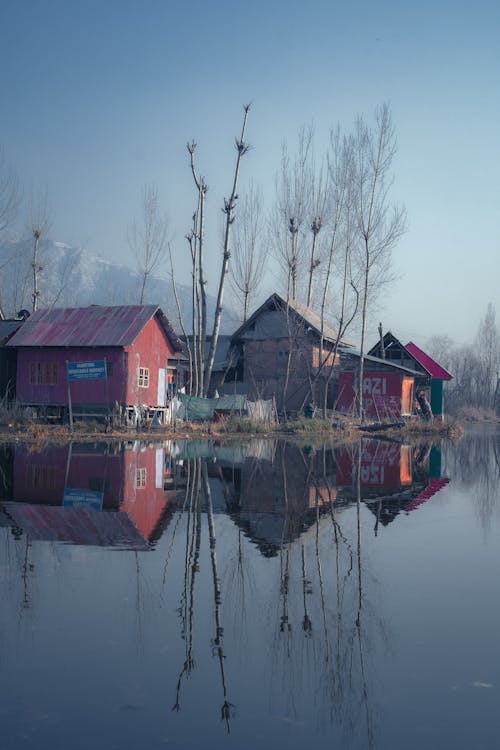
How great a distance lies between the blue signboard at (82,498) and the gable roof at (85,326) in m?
19.8

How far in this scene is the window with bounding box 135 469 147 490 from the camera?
13.9 meters

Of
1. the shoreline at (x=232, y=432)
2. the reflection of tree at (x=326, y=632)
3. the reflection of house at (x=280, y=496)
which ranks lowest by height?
the reflection of tree at (x=326, y=632)

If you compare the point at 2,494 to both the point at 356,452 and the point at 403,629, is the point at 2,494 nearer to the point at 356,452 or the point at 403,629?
the point at 403,629

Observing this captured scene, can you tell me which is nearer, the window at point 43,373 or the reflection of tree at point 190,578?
the reflection of tree at point 190,578

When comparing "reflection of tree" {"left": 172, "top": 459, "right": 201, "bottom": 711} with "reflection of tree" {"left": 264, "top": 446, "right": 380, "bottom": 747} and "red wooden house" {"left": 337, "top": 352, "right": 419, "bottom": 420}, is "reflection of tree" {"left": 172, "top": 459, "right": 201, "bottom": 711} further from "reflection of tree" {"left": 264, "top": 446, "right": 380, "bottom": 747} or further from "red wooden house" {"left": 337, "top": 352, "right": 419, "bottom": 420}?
"red wooden house" {"left": 337, "top": 352, "right": 419, "bottom": 420}

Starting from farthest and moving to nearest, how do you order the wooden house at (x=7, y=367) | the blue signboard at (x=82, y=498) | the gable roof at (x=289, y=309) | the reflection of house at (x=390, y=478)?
the gable roof at (x=289, y=309) → the wooden house at (x=7, y=367) → the reflection of house at (x=390, y=478) → the blue signboard at (x=82, y=498)

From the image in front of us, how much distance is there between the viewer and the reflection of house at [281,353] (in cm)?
4288

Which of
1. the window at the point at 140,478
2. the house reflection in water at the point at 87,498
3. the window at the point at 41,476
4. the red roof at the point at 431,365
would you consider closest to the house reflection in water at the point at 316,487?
the house reflection in water at the point at 87,498

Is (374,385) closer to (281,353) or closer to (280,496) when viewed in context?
(281,353)

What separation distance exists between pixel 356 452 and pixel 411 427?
1394 centimetres

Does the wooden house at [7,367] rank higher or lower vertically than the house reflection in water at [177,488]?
higher

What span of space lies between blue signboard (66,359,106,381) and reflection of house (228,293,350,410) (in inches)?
576

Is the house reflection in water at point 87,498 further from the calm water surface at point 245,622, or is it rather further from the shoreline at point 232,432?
the shoreline at point 232,432

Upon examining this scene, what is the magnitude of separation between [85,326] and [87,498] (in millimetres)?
23129
